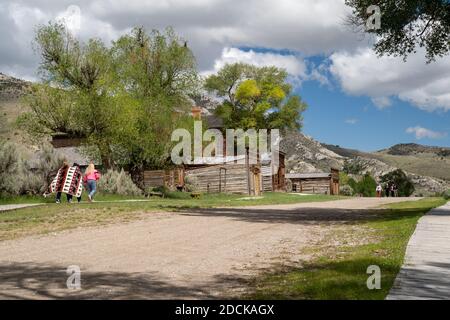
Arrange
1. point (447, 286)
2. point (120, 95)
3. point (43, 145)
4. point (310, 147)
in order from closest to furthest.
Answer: point (447, 286)
point (43, 145)
point (120, 95)
point (310, 147)

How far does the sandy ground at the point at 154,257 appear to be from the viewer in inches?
290

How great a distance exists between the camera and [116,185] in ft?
104

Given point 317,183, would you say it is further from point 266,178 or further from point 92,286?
point 92,286

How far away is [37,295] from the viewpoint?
6.95m

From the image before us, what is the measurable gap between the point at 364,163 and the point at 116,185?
10707 cm

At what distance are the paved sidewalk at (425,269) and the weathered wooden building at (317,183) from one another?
54.3 metres

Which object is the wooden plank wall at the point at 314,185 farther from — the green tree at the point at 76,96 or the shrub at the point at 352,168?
the shrub at the point at 352,168

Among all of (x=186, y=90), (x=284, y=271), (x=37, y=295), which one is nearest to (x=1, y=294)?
(x=37, y=295)

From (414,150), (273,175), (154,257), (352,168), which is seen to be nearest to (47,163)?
(154,257)

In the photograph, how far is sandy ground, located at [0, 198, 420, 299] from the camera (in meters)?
7.37

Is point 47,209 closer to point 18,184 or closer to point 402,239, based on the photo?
point 18,184

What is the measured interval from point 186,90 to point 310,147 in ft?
317

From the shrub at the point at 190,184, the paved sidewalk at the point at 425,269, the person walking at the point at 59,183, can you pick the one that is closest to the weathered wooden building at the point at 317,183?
the shrub at the point at 190,184
